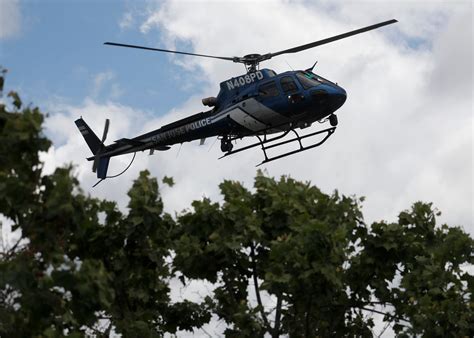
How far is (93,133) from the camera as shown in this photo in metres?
42.5

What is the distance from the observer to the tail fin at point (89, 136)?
138 ft

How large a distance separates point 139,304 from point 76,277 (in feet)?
25.5

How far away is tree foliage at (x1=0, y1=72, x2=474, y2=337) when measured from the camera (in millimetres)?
15430

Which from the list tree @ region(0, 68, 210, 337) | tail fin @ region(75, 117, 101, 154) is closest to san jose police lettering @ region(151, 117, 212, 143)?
tail fin @ region(75, 117, 101, 154)

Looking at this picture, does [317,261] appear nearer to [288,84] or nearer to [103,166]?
[288,84]

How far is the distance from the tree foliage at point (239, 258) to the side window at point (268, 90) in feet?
32.0

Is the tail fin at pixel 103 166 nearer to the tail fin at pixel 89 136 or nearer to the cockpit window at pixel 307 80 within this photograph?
the tail fin at pixel 89 136

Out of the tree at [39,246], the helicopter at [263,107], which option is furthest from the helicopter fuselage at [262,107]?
the tree at [39,246]

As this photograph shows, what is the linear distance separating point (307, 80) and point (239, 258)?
1214 centimetres

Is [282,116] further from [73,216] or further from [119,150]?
[73,216]

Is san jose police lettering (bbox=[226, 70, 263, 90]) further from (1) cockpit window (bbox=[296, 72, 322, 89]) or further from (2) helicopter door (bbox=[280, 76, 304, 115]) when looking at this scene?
(1) cockpit window (bbox=[296, 72, 322, 89])

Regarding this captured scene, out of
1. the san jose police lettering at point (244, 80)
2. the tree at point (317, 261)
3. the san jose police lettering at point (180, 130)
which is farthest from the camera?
the san jose police lettering at point (180, 130)

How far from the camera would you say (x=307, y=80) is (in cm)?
3180

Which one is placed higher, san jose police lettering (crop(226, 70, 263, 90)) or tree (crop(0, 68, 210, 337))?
san jose police lettering (crop(226, 70, 263, 90))
